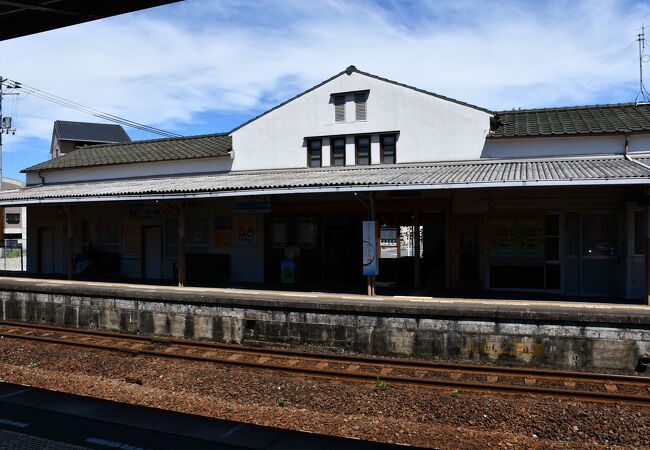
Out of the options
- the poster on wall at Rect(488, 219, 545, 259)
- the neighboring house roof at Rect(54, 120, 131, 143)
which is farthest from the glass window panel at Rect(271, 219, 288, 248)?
the neighboring house roof at Rect(54, 120, 131, 143)

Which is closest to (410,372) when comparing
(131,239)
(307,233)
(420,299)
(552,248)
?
(420,299)

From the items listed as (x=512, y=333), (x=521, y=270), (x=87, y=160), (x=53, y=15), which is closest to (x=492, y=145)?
(x=521, y=270)

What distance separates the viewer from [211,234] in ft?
59.6

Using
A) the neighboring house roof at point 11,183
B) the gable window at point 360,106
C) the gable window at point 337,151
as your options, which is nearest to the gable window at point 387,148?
the gable window at point 360,106

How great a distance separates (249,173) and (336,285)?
16.9ft

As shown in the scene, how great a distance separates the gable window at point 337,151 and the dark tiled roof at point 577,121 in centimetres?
465

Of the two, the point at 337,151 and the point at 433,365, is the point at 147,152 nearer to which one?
the point at 337,151

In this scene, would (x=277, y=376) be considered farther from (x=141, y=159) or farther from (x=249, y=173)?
(x=141, y=159)

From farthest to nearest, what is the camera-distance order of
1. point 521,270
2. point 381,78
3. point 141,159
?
point 141,159
point 381,78
point 521,270

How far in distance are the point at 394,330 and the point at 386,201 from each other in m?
5.44

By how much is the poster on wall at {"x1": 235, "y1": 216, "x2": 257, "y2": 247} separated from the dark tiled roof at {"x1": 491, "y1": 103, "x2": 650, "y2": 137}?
776cm

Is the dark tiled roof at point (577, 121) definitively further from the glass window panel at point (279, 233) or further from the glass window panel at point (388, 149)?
the glass window panel at point (279, 233)

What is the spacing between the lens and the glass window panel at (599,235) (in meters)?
13.4

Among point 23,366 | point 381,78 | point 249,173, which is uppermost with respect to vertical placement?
point 381,78
